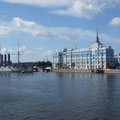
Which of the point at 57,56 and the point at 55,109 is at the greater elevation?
the point at 57,56

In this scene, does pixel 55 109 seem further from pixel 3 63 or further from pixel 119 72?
pixel 3 63

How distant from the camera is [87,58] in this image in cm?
13988

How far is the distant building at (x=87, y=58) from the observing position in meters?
130

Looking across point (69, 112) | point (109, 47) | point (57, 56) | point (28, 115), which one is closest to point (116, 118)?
point (69, 112)

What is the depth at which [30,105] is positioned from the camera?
2205cm

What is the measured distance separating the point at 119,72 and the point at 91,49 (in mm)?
38632

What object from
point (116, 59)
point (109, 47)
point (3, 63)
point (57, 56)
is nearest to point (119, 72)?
point (109, 47)

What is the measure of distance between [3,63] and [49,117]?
14429 cm

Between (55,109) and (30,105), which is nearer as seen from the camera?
(55,109)

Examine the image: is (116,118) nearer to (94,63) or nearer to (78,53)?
(94,63)

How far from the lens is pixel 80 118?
1733cm

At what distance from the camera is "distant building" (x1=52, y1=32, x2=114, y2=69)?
12962 centimetres

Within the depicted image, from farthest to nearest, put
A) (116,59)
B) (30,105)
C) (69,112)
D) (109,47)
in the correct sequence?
(116,59) < (109,47) < (30,105) < (69,112)

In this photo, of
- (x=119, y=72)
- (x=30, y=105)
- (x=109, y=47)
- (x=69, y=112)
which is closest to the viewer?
(x=69, y=112)
